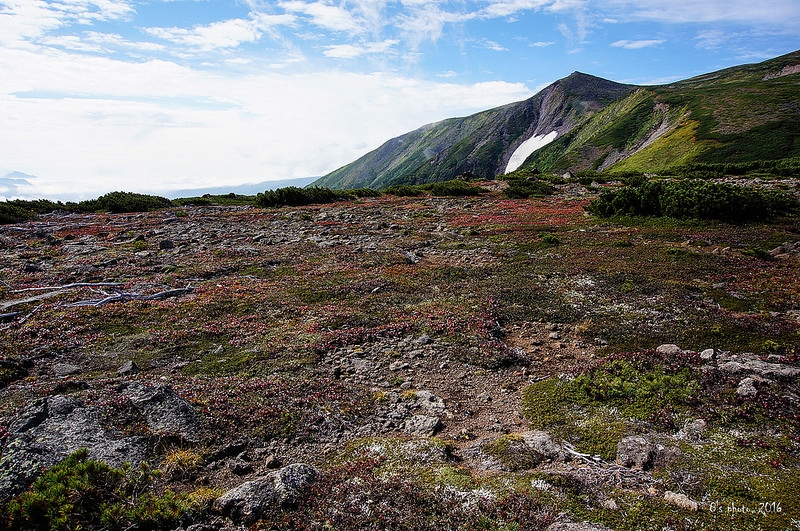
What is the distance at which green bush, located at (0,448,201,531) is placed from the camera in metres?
5.89

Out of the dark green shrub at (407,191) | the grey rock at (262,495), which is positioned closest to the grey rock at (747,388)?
the grey rock at (262,495)

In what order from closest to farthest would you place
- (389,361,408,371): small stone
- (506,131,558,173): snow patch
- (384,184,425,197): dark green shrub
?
1. (389,361,408,371): small stone
2. (384,184,425,197): dark green shrub
3. (506,131,558,173): snow patch

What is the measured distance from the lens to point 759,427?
7953 mm

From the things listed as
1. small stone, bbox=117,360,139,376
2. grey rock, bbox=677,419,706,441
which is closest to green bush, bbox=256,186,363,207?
small stone, bbox=117,360,139,376

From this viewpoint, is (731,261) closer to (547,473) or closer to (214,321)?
(547,473)

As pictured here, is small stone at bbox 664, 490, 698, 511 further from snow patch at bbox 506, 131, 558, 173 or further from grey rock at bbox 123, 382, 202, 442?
snow patch at bbox 506, 131, 558, 173

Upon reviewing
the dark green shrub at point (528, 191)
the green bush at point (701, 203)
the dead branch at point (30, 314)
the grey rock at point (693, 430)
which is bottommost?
the grey rock at point (693, 430)

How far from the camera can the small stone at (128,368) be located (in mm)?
11878

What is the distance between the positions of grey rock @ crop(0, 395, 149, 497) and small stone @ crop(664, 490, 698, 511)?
9727mm

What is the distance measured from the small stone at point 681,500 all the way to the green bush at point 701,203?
28.5 m

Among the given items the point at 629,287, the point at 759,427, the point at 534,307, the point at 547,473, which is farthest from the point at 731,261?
the point at 547,473

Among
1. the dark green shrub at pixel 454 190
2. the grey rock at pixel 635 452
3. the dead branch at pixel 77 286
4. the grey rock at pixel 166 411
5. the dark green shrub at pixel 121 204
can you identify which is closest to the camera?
the grey rock at pixel 635 452

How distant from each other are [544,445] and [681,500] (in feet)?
8.04

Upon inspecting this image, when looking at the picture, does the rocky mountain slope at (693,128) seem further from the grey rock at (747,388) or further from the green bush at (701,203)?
the grey rock at (747,388)
